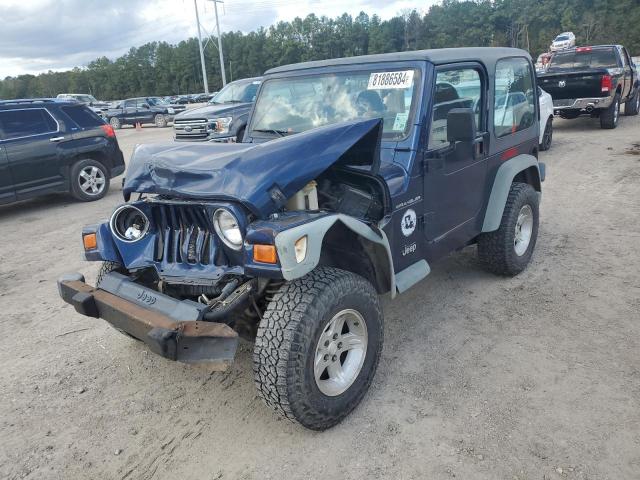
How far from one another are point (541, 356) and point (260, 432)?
6.41 ft

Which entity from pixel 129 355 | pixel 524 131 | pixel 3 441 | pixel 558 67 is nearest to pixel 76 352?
pixel 129 355

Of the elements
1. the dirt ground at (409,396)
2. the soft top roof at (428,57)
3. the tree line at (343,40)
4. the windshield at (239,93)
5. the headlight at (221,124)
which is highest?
the tree line at (343,40)

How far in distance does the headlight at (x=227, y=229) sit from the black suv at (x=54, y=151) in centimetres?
660

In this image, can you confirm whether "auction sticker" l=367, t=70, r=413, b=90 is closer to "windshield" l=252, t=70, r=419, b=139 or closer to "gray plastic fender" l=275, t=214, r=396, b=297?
"windshield" l=252, t=70, r=419, b=139

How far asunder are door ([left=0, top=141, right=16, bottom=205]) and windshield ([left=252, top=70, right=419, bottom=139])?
539cm

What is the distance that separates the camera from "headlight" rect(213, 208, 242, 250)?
2.75m

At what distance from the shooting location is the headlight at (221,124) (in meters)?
11.3

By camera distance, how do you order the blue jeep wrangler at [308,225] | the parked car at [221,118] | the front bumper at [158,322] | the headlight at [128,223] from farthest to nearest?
1. the parked car at [221,118]
2. the headlight at [128,223]
3. the blue jeep wrangler at [308,225]
4. the front bumper at [158,322]

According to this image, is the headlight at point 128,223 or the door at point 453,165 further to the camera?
the door at point 453,165

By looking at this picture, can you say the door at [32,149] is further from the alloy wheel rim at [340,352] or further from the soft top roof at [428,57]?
the alloy wheel rim at [340,352]

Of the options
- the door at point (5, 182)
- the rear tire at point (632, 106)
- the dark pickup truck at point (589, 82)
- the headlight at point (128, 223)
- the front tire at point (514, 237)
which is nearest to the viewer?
the headlight at point (128, 223)

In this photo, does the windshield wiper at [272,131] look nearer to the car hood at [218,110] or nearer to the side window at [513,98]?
the side window at [513,98]

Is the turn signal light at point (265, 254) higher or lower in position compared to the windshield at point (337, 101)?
lower

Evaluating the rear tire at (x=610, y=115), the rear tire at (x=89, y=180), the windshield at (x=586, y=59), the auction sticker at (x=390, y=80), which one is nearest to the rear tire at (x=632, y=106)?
the windshield at (x=586, y=59)
